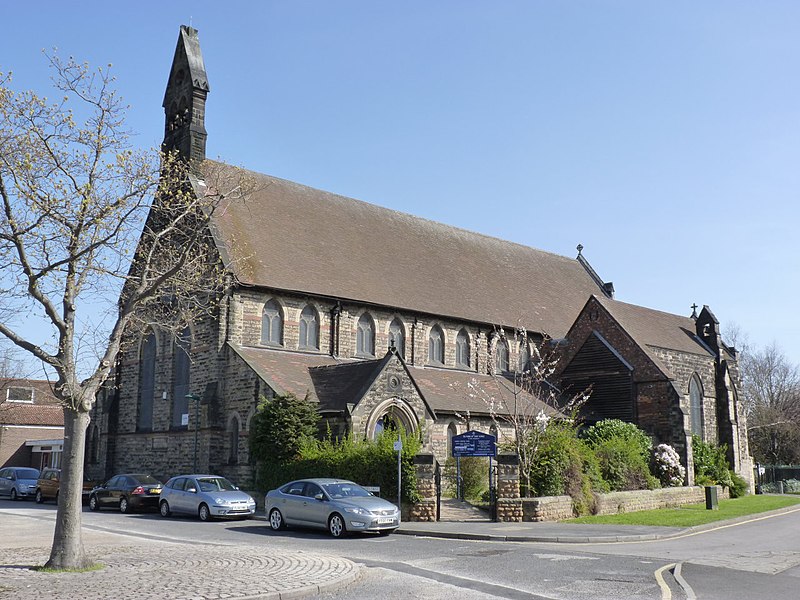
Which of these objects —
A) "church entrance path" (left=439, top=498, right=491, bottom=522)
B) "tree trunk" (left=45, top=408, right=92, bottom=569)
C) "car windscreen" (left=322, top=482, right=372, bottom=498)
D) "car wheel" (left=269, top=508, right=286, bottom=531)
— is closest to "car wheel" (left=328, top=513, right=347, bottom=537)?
"car windscreen" (left=322, top=482, right=372, bottom=498)

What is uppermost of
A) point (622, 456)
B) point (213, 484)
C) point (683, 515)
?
point (622, 456)

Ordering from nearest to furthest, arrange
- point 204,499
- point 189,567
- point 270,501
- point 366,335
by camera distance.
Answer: point 189,567
point 270,501
point 204,499
point 366,335

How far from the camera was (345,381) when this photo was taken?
93.7ft

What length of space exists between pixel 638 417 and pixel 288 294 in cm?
1686

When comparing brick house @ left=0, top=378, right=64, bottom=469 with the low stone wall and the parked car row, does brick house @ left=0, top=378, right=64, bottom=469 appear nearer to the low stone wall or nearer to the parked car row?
the parked car row

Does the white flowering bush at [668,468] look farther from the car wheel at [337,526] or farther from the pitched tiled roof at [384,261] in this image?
the car wheel at [337,526]

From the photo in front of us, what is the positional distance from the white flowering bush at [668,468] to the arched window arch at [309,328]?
14760 mm

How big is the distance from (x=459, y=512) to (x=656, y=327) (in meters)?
21.4

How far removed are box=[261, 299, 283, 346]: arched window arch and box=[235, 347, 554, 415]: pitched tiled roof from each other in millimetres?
500

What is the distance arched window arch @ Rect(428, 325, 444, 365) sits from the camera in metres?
36.9

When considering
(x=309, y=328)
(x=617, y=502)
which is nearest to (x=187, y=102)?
(x=309, y=328)

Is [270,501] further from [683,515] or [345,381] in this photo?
[683,515]

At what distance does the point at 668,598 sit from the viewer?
10.8 metres

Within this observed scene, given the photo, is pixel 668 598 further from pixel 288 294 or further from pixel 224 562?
pixel 288 294
